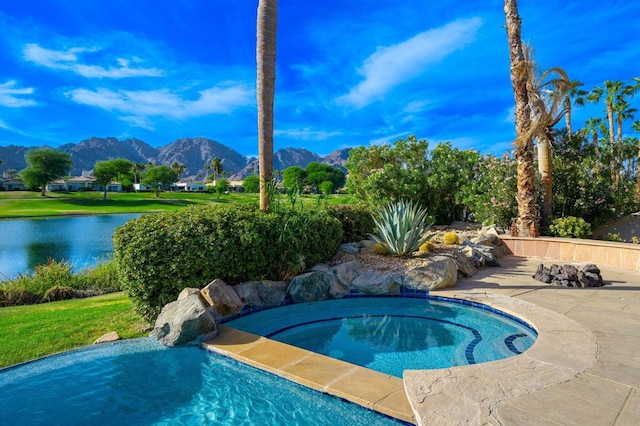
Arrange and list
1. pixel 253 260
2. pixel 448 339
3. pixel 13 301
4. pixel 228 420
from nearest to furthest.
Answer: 1. pixel 228 420
2. pixel 448 339
3. pixel 253 260
4. pixel 13 301

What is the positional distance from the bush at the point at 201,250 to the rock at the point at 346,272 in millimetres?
632

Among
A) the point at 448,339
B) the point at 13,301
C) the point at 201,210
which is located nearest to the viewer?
the point at 448,339

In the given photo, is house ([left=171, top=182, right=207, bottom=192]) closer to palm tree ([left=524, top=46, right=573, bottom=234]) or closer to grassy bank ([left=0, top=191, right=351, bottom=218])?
grassy bank ([left=0, top=191, right=351, bottom=218])

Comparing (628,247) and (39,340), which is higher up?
(628,247)

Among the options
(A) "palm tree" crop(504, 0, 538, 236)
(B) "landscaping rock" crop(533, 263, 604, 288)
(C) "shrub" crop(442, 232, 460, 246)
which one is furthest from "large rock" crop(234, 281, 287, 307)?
(A) "palm tree" crop(504, 0, 538, 236)

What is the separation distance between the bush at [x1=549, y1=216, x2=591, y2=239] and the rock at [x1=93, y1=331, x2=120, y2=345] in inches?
414

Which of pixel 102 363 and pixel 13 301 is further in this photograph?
pixel 13 301

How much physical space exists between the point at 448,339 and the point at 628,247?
19.1ft

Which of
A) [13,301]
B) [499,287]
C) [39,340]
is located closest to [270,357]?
[39,340]

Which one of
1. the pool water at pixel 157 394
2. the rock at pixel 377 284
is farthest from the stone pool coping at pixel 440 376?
the rock at pixel 377 284

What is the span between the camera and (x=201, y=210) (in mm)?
6512

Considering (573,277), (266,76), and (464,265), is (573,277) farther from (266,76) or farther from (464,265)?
(266,76)

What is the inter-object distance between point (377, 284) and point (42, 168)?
6539 cm

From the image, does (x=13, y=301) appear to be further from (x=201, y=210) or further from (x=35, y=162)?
(x=35, y=162)
